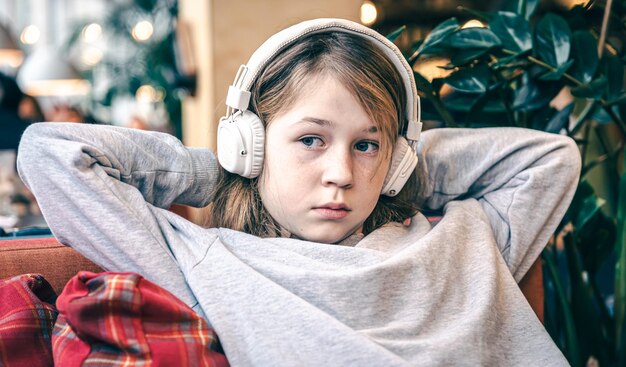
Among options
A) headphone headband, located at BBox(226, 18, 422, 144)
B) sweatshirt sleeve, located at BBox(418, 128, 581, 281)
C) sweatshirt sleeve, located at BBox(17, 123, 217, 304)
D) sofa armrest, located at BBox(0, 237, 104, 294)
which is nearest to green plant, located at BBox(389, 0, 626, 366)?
sweatshirt sleeve, located at BBox(418, 128, 581, 281)

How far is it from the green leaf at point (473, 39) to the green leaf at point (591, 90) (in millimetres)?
184

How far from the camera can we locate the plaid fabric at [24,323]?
100cm

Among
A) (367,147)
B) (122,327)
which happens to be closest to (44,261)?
(122,327)

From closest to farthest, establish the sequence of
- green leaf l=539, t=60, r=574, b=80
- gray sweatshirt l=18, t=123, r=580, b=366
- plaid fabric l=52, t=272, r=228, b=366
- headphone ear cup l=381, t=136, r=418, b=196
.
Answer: plaid fabric l=52, t=272, r=228, b=366
gray sweatshirt l=18, t=123, r=580, b=366
headphone ear cup l=381, t=136, r=418, b=196
green leaf l=539, t=60, r=574, b=80

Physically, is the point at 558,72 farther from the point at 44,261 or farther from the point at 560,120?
the point at 44,261

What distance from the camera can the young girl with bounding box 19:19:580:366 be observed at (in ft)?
3.45

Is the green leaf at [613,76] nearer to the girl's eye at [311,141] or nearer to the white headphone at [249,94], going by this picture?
the white headphone at [249,94]

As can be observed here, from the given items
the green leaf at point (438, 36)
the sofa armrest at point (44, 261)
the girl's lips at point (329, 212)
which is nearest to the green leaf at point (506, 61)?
the green leaf at point (438, 36)

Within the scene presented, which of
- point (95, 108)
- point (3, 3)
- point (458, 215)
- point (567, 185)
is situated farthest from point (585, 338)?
point (3, 3)

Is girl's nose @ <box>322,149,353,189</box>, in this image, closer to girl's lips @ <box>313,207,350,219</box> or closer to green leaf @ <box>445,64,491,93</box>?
girl's lips @ <box>313,207,350,219</box>

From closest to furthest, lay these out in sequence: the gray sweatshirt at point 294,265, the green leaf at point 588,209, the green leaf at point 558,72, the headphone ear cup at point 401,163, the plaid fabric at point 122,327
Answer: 1. the plaid fabric at point 122,327
2. the gray sweatshirt at point 294,265
3. the headphone ear cup at point 401,163
4. the green leaf at point 558,72
5. the green leaf at point 588,209

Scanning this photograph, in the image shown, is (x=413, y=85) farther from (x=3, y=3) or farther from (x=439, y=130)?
(x=3, y=3)

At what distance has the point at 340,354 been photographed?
3.27ft

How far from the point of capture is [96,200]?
3.60ft
